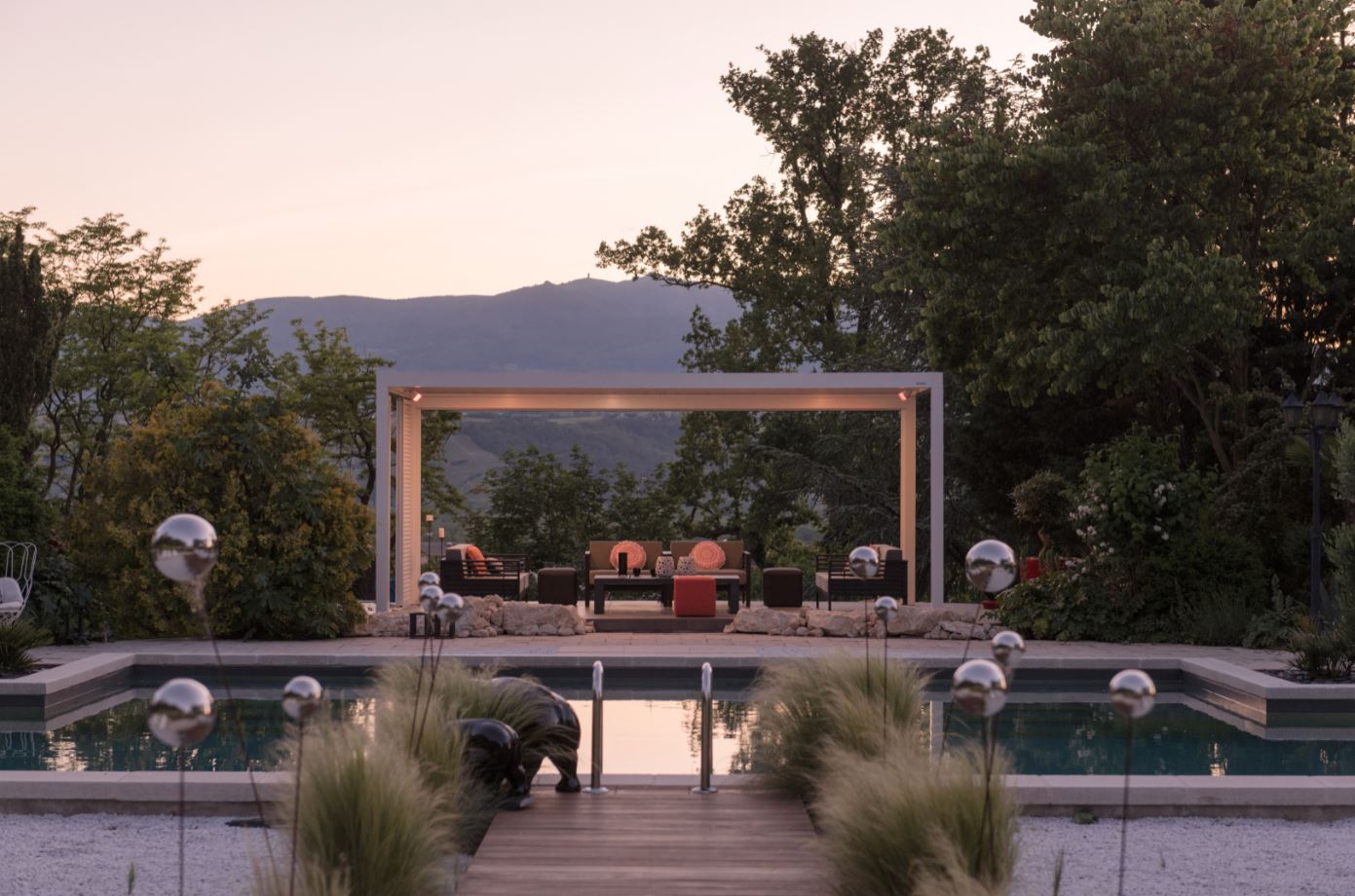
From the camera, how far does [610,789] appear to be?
675 centimetres

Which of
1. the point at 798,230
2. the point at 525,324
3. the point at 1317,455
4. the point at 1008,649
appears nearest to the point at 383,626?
the point at 1317,455

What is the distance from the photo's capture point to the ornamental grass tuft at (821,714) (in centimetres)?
630

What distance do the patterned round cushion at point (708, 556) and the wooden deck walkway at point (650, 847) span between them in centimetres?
1034

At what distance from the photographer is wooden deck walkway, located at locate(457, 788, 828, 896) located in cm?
496

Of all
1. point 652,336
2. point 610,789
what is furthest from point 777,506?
point 652,336

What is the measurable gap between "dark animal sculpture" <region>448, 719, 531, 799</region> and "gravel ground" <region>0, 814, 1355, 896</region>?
2.80 ft

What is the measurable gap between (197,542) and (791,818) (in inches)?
123

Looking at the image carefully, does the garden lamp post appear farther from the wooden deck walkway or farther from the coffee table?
the wooden deck walkway

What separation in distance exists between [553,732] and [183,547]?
296 centimetres

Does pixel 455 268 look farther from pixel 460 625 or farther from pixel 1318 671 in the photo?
pixel 1318 671

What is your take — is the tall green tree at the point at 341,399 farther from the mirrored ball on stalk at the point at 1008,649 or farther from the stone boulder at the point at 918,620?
the mirrored ball on stalk at the point at 1008,649

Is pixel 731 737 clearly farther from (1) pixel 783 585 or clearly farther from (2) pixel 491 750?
(1) pixel 783 585

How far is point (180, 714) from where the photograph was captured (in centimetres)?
353

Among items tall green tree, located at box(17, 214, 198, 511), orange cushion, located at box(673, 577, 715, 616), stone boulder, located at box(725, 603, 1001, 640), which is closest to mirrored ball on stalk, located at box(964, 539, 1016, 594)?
stone boulder, located at box(725, 603, 1001, 640)
